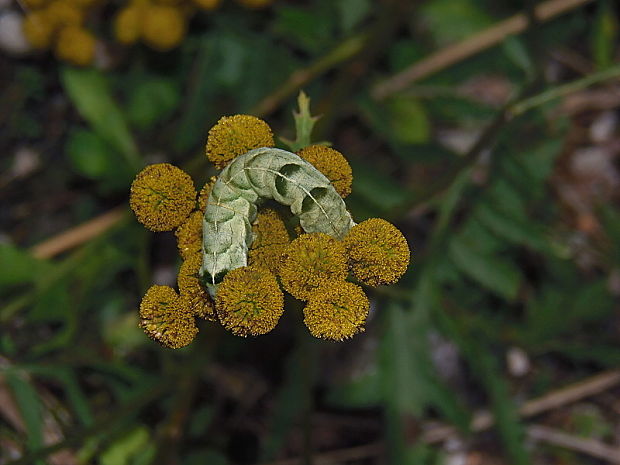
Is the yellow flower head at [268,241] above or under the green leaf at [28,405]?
above

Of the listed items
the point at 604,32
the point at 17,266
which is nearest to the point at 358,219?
the point at 17,266

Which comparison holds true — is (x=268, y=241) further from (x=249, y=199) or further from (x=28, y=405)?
(x=28, y=405)

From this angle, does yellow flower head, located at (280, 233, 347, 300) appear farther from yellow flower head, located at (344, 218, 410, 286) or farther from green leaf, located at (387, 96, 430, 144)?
green leaf, located at (387, 96, 430, 144)

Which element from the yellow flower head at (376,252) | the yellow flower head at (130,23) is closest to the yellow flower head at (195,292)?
the yellow flower head at (376,252)

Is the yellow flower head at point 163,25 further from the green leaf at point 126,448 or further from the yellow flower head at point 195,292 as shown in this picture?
the yellow flower head at point 195,292

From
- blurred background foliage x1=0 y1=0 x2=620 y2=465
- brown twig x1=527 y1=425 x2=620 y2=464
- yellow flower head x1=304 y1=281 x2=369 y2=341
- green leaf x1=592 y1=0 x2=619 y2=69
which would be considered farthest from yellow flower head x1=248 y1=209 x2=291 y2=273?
green leaf x1=592 y1=0 x2=619 y2=69
